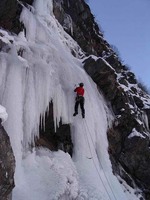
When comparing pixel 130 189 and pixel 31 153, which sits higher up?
pixel 31 153

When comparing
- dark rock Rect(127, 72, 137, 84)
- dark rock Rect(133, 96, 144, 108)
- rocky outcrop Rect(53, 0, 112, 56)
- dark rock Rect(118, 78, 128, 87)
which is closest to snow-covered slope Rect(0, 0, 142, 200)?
rocky outcrop Rect(53, 0, 112, 56)

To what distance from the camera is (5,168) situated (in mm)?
5938

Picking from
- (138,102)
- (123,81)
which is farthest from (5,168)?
(138,102)

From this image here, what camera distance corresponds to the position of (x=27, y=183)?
812cm

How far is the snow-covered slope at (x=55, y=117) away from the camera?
27.9ft

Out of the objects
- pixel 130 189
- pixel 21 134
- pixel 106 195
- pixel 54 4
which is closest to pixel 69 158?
pixel 106 195

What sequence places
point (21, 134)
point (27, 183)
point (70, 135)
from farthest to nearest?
point (70, 135) → point (21, 134) → point (27, 183)

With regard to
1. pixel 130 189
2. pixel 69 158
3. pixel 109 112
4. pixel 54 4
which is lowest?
pixel 130 189

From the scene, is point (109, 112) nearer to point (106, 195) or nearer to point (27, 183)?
point (106, 195)

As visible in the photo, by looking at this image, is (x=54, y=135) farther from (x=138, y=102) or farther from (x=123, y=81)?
(x=138, y=102)

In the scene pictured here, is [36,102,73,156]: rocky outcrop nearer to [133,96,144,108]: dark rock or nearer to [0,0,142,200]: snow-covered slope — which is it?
[0,0,142,200]: snow-covered slope

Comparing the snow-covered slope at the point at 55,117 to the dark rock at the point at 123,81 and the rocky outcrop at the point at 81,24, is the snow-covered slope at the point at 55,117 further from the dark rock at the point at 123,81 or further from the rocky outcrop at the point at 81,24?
the dark rock at the point at 123,81

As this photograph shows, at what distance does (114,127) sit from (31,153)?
4774 millimetres

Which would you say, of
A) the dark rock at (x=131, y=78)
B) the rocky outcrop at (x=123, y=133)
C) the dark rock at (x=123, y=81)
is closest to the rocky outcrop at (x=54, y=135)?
the rocky outcrop at (x=123, y=133)
